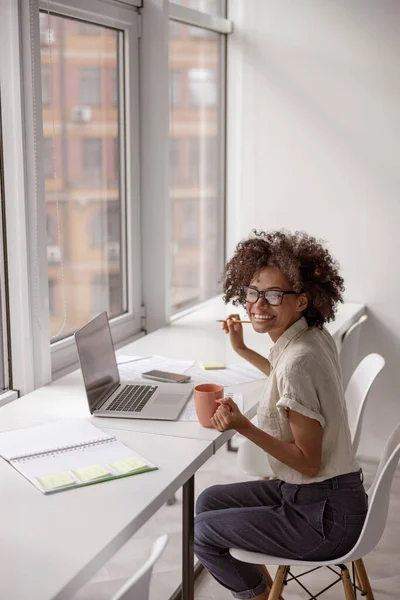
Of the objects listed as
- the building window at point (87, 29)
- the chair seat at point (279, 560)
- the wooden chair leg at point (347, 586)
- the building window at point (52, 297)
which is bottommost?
the wooden chair leg at point (347, 586)

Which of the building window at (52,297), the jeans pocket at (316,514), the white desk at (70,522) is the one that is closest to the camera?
the white desk at (70,522)

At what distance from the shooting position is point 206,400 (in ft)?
6.10

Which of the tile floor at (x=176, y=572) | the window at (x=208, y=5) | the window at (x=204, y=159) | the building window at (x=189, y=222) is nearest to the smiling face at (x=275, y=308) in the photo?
the tile floor at (x=176, y=572)

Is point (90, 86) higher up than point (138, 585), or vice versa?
point (90, 86)

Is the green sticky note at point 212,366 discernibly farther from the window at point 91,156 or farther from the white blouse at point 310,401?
the window at point 91,156

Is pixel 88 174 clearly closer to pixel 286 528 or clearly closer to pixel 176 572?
pixel 176 572

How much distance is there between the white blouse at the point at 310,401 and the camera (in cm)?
173

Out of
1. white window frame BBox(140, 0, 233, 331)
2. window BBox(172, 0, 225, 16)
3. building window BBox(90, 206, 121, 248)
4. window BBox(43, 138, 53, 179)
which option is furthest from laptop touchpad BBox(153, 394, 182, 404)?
window BBox(172, 0, 225, 16)

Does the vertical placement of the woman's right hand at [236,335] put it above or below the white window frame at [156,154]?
below

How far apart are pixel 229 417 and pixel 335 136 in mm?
2308

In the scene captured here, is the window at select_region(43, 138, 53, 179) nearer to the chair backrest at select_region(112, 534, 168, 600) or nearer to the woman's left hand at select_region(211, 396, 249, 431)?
the woman's left hand at select_region(211, 396, 249, 431)

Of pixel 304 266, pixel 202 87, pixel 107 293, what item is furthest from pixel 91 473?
pixel 202 87

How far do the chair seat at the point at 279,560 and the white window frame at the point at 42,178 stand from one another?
958mm

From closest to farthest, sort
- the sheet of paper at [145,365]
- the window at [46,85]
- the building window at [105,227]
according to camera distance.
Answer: the sheet of paper at [145,365], the window at [46,85], the building window at [105,227]
